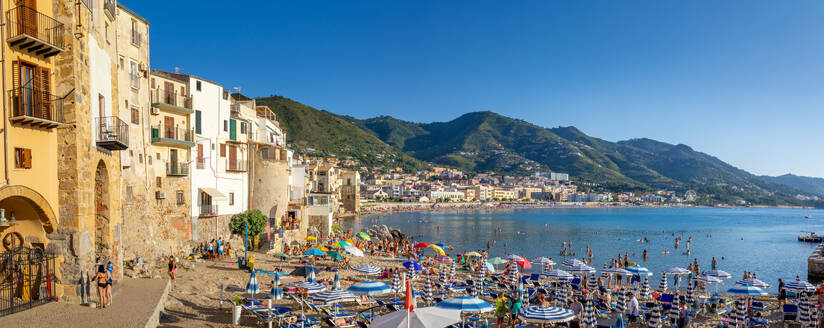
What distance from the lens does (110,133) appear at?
1518cm

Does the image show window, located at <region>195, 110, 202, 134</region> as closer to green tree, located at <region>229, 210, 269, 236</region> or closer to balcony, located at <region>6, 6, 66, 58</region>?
green tree, located at <region>229, 210, 269, 236</region>

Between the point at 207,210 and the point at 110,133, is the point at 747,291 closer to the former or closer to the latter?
the point at 110,133

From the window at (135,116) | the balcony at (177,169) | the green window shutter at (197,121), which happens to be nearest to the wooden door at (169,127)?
the balcony at (177,169)

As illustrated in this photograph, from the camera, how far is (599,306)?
65.5 feet

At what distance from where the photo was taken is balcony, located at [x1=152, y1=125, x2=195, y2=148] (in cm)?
2403

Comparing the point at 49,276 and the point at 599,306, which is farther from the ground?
the point at 49,276

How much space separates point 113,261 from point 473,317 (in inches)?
501

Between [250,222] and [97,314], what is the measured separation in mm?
18817

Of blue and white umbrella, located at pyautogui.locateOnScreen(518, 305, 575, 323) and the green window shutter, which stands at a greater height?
the green window shutter

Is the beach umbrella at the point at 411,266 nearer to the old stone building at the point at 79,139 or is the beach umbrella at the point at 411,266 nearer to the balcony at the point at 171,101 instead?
the old stone building at the point at 79,139

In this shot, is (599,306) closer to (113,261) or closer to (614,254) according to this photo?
(113,261)

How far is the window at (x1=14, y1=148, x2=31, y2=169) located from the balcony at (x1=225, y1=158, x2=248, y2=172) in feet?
60.6

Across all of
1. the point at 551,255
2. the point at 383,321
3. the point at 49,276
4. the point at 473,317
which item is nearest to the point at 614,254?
the point at 551,255

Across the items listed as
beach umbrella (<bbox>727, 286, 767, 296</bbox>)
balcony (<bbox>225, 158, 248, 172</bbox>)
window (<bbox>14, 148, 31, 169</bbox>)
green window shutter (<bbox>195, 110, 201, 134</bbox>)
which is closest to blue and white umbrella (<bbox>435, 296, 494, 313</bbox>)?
window (<bbox>14, 148, 31, 169</bbox>)
